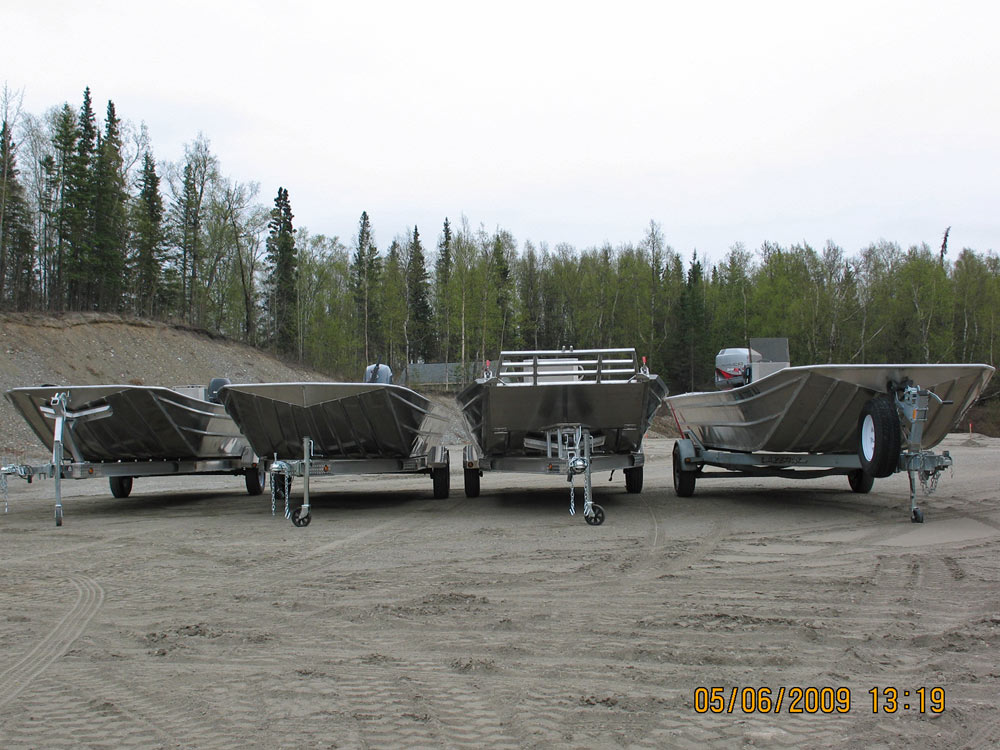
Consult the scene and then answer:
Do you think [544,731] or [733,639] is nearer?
[544,731]

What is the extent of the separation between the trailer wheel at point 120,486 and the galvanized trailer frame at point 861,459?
854 cm

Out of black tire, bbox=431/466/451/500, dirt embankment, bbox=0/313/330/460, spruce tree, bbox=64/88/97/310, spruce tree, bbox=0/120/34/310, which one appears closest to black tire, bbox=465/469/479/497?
black tire, bbox=431/466/451/500

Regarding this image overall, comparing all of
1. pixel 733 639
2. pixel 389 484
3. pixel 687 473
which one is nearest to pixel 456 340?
pixel 389 484

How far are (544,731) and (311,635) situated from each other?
Result: 1718 mm

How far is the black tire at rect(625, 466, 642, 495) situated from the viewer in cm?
1112

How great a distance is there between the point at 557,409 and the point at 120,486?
7717 millimetres

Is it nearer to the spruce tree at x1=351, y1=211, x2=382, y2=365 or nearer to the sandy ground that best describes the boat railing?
the sandy ground

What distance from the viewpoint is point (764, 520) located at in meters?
8.20

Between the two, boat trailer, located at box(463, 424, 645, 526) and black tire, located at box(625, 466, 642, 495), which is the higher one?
boat trailer, located at box(463, 424, 645, 526)

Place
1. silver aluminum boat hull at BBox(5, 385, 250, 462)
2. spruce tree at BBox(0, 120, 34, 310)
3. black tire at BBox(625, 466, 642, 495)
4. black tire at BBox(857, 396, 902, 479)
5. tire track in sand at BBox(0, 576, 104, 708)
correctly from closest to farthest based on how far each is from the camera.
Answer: tire track in sand at BBox(0, 576, 104, 708) → black tire at BBox(857, 396, 902, 479) → silver aluminum boat hull at BBox(5, 385, 250, 462) → black tire at BBox(625, 466, 642, 495) → spruce tree at BBox(0, 120, 34, 310)

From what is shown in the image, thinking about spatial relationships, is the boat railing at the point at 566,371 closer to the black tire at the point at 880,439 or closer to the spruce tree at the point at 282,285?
the black tire at the point at 880,439

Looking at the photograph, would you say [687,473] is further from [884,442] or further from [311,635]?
[311,635]
